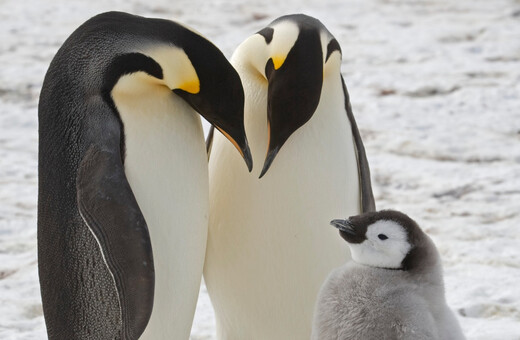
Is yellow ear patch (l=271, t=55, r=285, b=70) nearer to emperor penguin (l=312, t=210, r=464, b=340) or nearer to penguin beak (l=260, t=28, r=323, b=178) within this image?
penguin beak (l=260, t=28, r=323, b=178)

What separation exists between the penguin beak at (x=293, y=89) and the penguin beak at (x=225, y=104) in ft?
0.29

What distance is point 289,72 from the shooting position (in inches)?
93.4

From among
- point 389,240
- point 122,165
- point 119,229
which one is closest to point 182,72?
point 122,165

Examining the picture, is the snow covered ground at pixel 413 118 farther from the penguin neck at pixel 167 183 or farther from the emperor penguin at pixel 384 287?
the emperor penguin at pixel 384 287

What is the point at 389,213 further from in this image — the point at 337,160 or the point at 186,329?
the point at 186,329

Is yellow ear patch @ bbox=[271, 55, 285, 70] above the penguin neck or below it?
above

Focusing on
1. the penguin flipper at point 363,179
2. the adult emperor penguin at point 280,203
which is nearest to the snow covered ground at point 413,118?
the adult emperor penguin at point 280,203

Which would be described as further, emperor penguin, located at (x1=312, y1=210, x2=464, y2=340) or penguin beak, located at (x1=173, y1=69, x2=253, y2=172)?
penguin beak, located at (x1=173, y1=69, x2=253, y2=172)

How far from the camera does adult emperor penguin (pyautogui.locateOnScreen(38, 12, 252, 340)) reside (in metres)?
2.18

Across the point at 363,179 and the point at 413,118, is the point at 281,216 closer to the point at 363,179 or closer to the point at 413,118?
the point at 363,179

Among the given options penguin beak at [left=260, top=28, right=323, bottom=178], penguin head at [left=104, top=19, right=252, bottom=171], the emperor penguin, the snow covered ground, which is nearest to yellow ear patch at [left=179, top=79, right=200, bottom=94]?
penguin head at [left=104, top=19, right=252, bottom=171]

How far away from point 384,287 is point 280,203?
0.54 metres

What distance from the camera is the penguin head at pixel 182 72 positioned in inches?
88.9

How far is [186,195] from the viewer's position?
2381 mm
